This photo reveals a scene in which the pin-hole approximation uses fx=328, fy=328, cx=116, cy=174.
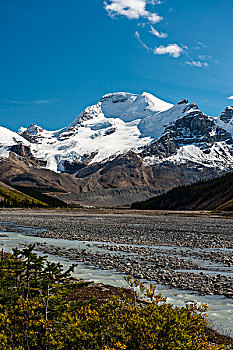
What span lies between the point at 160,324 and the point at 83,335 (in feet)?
5.22

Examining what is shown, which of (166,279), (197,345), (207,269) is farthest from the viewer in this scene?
(207,269)

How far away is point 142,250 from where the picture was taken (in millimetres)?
33062

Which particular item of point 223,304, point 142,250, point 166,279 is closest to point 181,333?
point 223,304

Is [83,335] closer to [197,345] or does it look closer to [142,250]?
[197,345]

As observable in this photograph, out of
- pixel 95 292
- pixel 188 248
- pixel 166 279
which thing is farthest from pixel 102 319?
pixel 188 248

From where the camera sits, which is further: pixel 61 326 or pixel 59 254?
pixel 59 254

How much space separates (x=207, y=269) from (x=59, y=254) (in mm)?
12946

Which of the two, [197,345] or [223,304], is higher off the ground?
[197,345]

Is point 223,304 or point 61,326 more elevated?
point 61,326

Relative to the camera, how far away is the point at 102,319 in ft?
23.0

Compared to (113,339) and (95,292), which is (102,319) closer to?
(113,339)

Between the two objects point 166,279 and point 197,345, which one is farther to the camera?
point 166,279

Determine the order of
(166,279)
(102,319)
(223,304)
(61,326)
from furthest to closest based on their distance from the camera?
(166,279), (223,304), (61,326), (102,319)

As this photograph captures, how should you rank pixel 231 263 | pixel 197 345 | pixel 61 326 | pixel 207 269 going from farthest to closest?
pixel 231 263 < pixel 207 269 < pixel 61 326 < pixel 197 345
